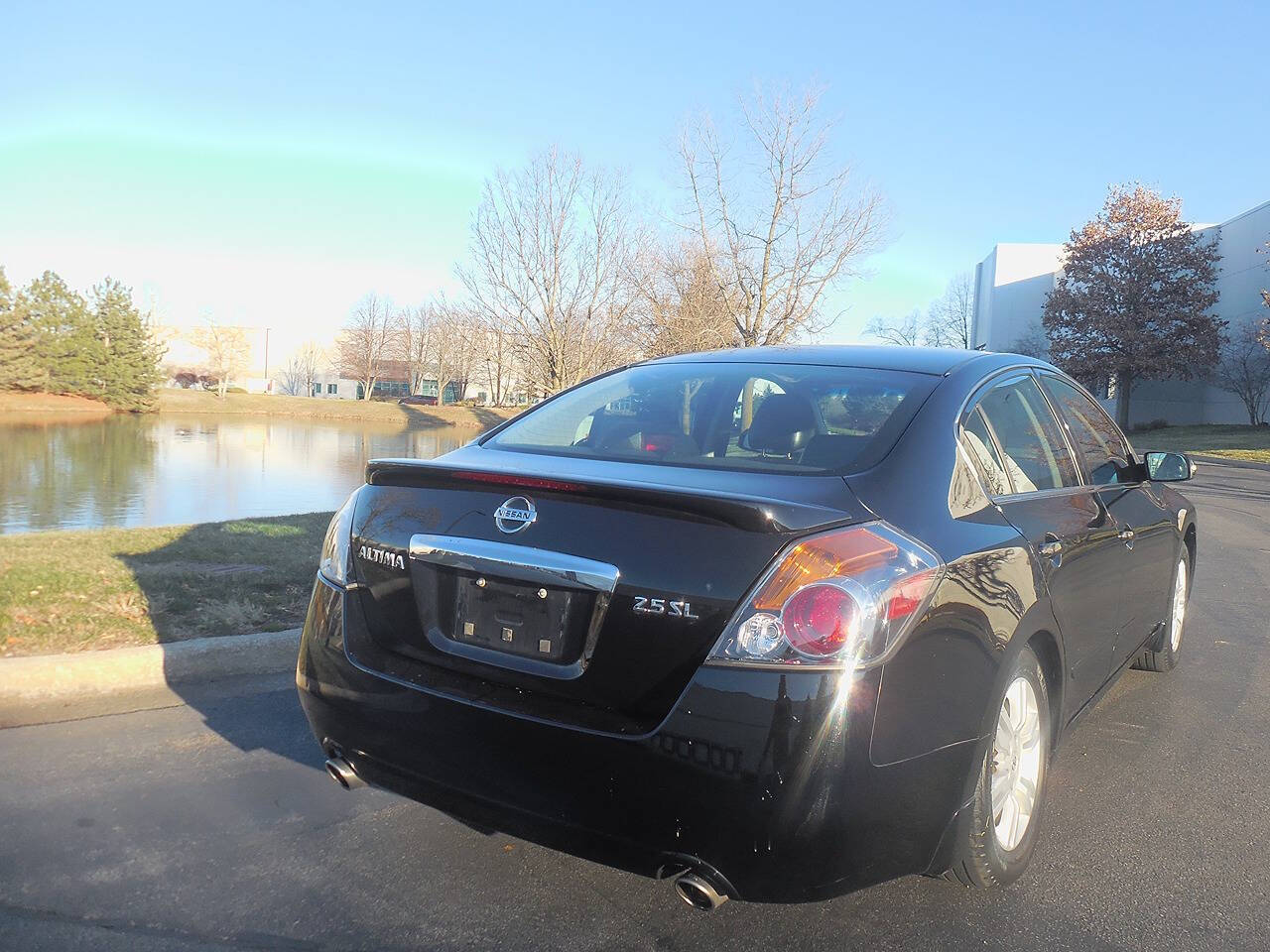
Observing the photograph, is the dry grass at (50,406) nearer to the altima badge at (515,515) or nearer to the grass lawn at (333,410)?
the grass lawn at (333,410)

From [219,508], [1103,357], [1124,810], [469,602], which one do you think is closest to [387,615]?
[469,602]

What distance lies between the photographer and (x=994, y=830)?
270 cm

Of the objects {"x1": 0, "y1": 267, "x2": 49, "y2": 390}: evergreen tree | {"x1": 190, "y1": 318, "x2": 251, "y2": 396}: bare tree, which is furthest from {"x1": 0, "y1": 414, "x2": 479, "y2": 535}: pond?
{"x1": 190, "y1": 318, "x2": 251, "y2": 396}: bare tree

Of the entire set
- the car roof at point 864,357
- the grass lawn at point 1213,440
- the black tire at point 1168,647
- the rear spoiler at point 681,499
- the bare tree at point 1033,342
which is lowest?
the black tire at point 1168,647

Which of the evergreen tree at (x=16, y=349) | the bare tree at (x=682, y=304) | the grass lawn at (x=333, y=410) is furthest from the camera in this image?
the grass lawn at (x=333, y=410)

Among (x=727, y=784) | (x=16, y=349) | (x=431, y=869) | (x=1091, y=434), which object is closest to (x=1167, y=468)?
(x=1091, y=434)

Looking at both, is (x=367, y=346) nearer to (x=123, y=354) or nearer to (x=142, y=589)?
(x=123, y=354)

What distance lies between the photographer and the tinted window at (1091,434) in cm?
387

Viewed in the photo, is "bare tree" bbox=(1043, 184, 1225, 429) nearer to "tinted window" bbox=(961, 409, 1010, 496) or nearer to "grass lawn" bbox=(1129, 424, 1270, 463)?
"grass lawn" bbox=(1129, 424, 1270, 463)

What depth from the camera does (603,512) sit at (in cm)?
234

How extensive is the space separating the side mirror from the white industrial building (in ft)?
107

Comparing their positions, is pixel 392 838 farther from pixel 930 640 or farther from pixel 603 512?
pixel 930 640

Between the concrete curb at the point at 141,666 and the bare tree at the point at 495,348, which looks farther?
the bare tree at the point at 495,348

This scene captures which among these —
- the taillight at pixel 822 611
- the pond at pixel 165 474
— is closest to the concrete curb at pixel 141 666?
the taillight at pixel 822 611
